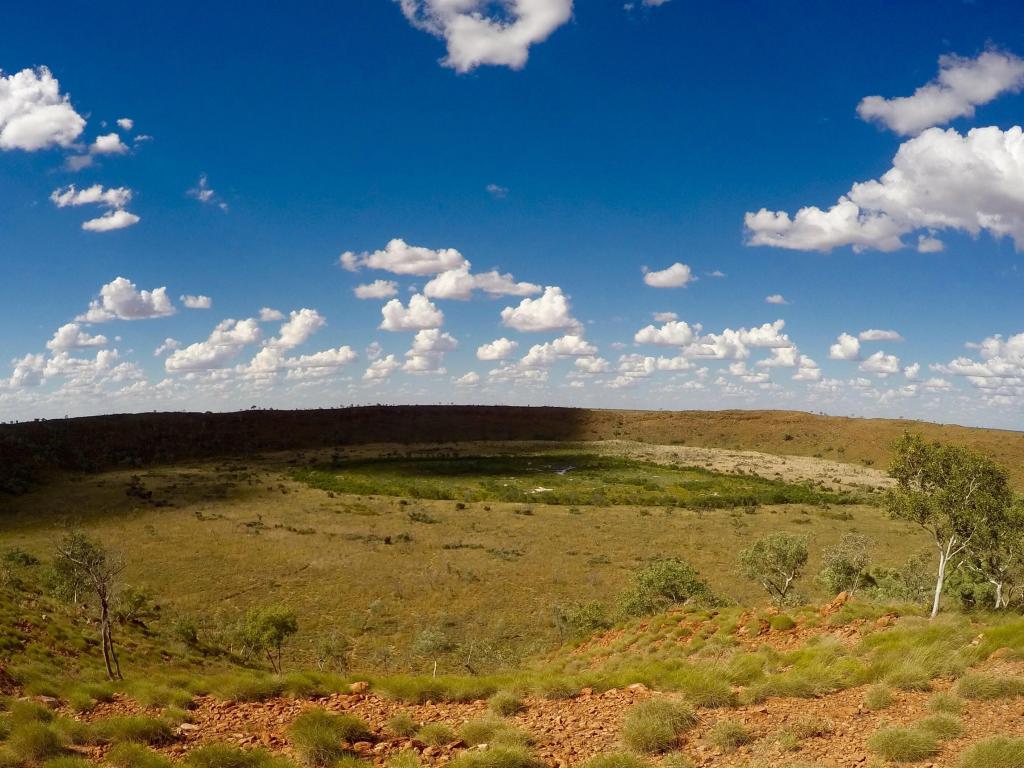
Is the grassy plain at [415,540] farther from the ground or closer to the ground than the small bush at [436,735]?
closer to the ground

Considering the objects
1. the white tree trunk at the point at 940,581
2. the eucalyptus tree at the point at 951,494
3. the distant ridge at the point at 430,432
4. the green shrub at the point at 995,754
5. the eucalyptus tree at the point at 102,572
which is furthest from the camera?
the distant ridge at the point at 430,432

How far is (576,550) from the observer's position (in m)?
49.4

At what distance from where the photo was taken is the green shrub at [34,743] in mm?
9734

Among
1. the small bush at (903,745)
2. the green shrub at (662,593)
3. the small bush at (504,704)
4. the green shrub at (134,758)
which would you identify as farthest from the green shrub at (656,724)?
the green shrub at (662,593)

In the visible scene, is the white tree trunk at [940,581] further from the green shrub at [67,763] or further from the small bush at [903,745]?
the green shrub at [67,763]

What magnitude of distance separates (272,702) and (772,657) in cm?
1076

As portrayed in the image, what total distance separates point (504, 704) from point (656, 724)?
314 centimetres

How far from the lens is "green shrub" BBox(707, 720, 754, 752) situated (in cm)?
960

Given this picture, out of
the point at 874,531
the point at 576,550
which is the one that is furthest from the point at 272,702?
the point at 874,531

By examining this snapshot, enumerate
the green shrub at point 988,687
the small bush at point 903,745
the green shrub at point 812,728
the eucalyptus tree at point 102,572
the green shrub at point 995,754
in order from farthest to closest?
the eucalyptus tree at point 102,572, the green shrub at point 988,687, the green shrub at point 812,728, the small bush at point 903,745, the green shrub at point 995,754

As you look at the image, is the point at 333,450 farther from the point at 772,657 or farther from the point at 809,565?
the point at 772,657

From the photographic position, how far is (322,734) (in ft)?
33.6

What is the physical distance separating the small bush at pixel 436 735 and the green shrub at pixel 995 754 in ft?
24.2

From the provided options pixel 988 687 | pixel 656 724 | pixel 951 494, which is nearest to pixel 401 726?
pixel 656 724
